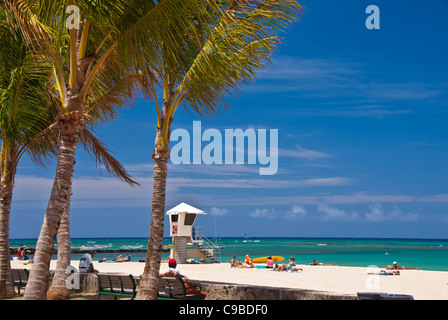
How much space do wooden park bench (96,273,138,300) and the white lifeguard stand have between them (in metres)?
18.3

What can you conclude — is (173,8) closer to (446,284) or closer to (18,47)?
(18,47)

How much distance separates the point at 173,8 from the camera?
7039 mm

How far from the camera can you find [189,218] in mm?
29406

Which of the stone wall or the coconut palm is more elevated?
the coconut palm

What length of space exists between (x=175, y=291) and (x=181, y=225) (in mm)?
19630

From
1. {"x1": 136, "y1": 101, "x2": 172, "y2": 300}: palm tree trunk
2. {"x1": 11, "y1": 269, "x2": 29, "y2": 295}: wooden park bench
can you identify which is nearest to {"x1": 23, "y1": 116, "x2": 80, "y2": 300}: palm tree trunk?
{"x1": 136, "y1": 101, "x2": 172, "y2": 300}: palm tree trunk

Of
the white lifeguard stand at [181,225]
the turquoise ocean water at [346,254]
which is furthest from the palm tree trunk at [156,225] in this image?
the turquoise ocean water at [346,254]

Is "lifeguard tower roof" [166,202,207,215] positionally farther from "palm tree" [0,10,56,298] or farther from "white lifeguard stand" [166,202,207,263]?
"palm tree" [0,10,56,298]

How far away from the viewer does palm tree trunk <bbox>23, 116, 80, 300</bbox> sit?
23.4 feet

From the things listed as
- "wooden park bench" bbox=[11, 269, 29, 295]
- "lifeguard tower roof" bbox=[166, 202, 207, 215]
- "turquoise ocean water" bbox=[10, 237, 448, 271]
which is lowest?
"turquoise ocean water" bbox=[10, 237, 448, 271]

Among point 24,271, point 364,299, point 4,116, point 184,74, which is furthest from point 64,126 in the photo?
point 24,271

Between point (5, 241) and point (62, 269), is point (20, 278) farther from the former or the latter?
point (62, 269)

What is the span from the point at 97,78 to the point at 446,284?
1315cm

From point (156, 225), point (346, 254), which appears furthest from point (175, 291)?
point (346, 254)
